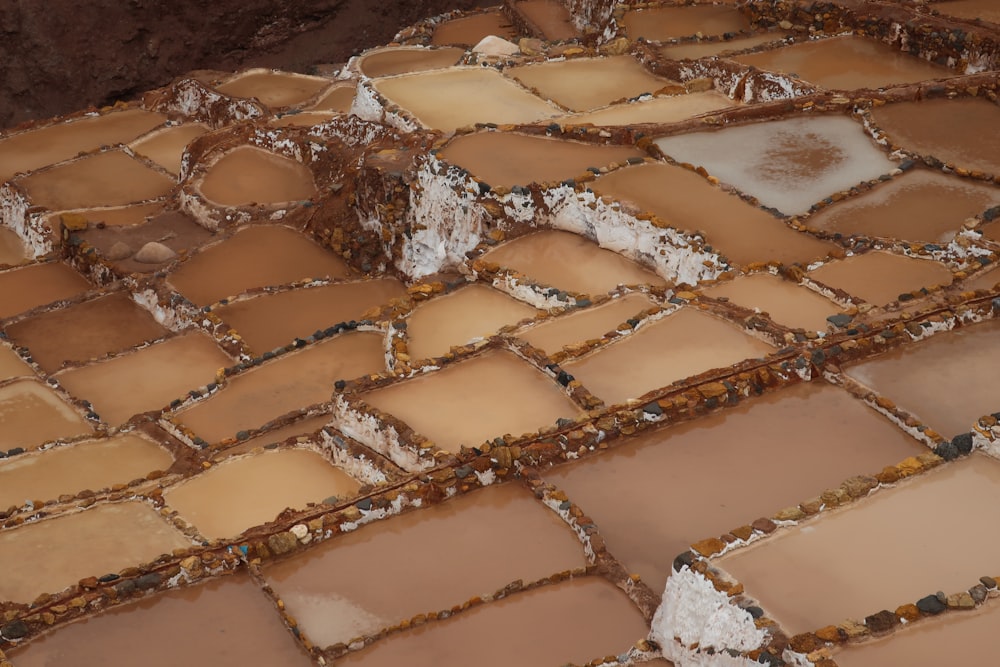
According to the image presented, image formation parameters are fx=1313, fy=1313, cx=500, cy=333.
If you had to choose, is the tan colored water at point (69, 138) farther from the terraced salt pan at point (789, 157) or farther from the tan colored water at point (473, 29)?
the terraced salt pan at point (789, 157)

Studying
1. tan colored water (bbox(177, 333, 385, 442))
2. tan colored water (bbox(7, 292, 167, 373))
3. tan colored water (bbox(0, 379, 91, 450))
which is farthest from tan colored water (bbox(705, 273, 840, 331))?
tan colored water (bbox(7, 292, 167, 373))

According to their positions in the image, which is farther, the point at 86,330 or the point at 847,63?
the point at 847,63

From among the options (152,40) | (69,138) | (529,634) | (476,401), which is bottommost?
(69,138)

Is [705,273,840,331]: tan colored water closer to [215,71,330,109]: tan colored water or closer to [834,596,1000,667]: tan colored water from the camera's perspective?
[834,596,1000,667]: tan colored water

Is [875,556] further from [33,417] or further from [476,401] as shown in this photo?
[33,417]

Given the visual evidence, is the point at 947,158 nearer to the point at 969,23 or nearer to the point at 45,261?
the point at 969,23

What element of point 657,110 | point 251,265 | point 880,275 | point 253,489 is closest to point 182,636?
point 253,489

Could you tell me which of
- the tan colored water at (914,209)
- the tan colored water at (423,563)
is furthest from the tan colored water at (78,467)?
the tan colored water at (914,209)
